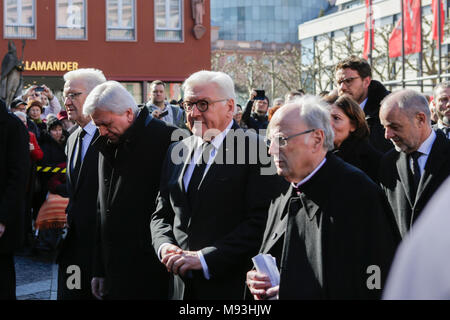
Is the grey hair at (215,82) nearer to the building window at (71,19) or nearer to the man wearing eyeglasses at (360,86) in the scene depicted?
the man wearing eyeglasses at (360,86)

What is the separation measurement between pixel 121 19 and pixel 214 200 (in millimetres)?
29946

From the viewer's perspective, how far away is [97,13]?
32.1m

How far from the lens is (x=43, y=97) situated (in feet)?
41.8

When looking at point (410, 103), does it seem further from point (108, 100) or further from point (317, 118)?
point (108, 100)

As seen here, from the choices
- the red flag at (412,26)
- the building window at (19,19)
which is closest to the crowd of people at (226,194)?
the red flag at (412,26)

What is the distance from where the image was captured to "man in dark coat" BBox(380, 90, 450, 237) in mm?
4371

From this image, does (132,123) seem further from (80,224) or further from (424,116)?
(424,116)

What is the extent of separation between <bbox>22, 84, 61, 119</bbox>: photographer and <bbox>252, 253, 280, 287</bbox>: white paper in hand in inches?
364

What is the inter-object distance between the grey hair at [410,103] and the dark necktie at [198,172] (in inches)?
52.8

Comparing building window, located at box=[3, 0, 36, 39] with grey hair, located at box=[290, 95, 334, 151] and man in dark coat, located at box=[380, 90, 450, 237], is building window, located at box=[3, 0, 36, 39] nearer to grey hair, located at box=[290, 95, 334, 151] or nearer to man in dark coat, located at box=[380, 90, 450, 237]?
man in dark coat, located at box=[380, 90, 450, 237]

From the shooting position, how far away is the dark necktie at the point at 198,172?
3.96m

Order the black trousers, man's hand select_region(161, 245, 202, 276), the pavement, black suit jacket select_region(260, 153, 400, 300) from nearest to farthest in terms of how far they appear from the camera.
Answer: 1. black suit jacket select_region(260, 153, 400, 300)
2. man's hand select_region(161, 245, 202, 276)
3. the black trousers
4. the pavement

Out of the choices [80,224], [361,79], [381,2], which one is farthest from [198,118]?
[381,2]

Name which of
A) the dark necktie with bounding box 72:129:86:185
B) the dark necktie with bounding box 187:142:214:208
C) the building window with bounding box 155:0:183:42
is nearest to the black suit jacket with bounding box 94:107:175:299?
the dark necktie with bounding box 72:129:86:185
